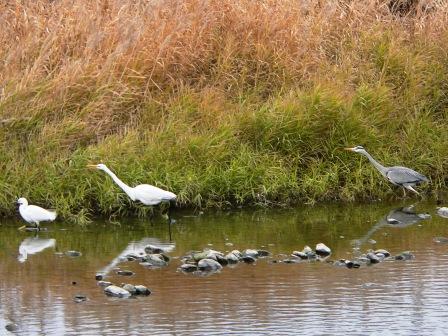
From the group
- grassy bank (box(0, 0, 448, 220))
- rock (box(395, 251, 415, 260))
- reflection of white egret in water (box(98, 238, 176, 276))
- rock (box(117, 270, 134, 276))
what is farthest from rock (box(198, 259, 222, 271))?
grassy bank (box(0, 0, 448, 220))

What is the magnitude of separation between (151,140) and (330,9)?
131 inches

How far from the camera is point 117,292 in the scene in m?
8.21

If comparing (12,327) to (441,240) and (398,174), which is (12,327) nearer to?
(441,240)

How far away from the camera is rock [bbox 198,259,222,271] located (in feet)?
29.4

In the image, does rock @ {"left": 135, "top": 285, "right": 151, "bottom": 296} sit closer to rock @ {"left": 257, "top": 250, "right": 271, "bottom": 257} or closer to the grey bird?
rock @ {"left": 257, "top": 250, "right": 271, "bottom": 257}

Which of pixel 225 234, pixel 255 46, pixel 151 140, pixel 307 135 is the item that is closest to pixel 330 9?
pixel 255 46

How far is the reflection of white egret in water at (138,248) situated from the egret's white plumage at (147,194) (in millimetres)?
472

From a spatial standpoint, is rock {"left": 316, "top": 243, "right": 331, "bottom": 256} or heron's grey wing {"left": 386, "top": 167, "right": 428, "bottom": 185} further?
heron's grey wing {"left": 386, "top": 167, "right": 428, "bottom": 185}

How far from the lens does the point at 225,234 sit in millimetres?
10367

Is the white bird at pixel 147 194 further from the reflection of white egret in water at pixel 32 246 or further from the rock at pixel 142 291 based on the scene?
the rock at pixel 142 291

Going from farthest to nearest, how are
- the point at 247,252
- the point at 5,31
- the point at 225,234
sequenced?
1. the point at 5,31
2. the point at 225,234
3. the point at 247,252

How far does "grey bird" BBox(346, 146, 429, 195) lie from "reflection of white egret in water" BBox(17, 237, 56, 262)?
3.36 metres

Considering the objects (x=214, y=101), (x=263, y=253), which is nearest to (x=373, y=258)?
(x=263, y=253)

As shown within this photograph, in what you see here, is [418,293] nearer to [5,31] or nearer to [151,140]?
[151,140]
